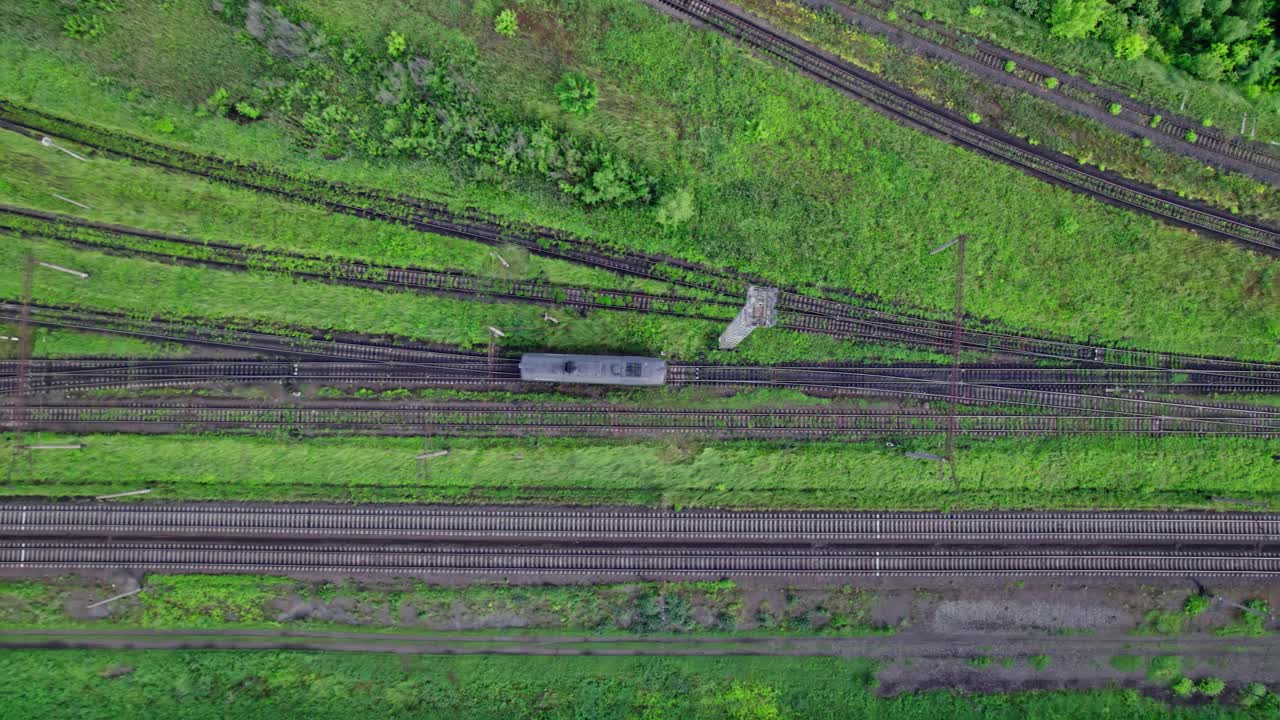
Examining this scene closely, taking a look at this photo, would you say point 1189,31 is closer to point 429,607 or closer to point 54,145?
point 429,607

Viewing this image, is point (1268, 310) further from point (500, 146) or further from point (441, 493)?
point (441, 493)

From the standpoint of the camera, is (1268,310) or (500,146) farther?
(1268,310)

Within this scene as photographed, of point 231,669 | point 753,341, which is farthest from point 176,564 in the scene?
point 753,341

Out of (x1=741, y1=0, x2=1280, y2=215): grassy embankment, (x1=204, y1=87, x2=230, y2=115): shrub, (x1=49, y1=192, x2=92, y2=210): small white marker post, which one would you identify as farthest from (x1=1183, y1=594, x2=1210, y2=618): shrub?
(x1=49, y1=192, x2=92, y2=210): small white marker post

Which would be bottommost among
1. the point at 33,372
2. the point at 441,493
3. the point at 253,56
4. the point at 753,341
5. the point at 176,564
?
the point at 176,564

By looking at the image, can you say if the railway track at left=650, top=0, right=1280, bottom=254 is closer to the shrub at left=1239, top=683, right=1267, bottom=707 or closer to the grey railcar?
the grey railcar

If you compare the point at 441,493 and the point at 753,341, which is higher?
the point at 753,341
